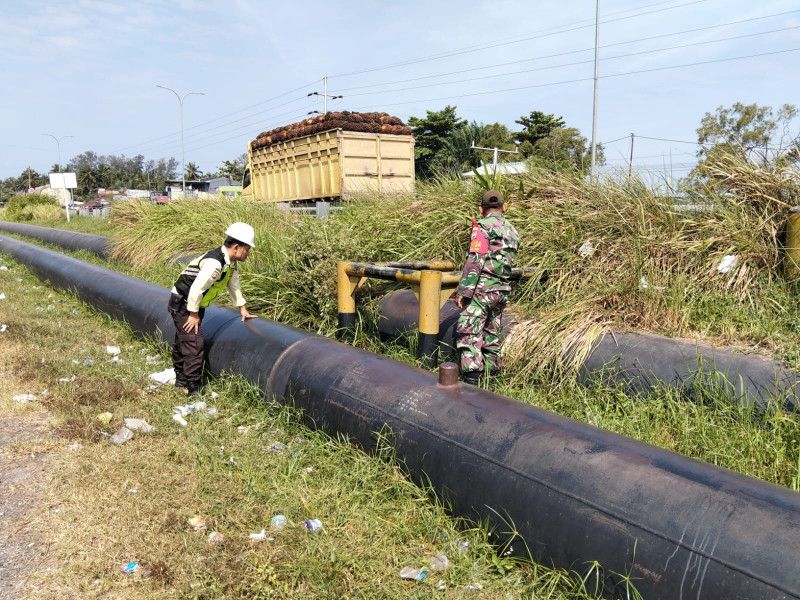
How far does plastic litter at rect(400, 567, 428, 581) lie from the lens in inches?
90.8

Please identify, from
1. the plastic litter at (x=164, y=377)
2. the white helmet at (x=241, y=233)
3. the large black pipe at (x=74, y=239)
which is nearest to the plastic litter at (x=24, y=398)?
the plastic litter at (x=164, y=377)

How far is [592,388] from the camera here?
379cm

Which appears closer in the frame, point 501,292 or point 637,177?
point 501,292

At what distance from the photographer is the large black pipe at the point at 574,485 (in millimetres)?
1739

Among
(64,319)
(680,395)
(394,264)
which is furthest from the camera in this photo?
(64,319)

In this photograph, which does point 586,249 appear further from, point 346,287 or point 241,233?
point 241,233

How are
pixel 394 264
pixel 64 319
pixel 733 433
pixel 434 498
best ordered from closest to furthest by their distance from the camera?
pixel 434 498
pixel 733 433
pixel 394 264
pixel 64 319

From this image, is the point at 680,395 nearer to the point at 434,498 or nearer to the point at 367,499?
the point at 434,498

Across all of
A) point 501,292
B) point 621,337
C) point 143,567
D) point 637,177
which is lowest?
point 143,567

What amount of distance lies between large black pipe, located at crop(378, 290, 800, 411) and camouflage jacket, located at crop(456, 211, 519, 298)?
33.5 inches

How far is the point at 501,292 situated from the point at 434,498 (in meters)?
1.94

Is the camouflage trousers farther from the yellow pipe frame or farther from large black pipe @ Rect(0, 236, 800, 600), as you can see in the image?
the yellow pipe frame

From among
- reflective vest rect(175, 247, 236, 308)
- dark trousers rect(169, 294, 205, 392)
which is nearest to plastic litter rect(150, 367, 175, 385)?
dark trousers rect(169, 294, 205, 392)

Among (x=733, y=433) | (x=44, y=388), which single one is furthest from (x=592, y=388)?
(x=44, y=388)
